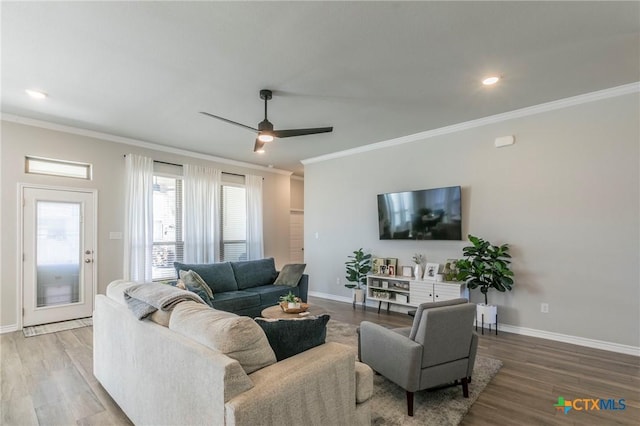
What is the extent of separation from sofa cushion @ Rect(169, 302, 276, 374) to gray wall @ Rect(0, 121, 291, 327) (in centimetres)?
432

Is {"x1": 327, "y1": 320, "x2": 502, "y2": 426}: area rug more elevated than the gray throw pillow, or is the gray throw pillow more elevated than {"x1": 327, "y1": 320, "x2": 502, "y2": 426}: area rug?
the gray throw pillow

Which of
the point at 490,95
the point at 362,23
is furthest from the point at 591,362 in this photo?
the point at 362,23

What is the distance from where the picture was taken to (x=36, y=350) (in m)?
3.63

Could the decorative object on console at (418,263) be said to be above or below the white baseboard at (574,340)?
above

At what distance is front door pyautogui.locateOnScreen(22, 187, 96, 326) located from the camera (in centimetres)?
451

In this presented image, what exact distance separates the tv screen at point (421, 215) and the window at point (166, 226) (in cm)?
386

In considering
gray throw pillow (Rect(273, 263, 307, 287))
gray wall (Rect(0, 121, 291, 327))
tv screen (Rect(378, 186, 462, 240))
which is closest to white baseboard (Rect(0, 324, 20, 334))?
gray wall (Rect(0, 121, 291, 327))

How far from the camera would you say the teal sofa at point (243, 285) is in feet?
14.6

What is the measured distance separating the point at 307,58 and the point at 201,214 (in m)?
4.34

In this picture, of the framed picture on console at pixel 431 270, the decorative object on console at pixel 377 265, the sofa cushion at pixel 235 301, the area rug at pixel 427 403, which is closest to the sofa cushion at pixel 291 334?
the area rug at pixel 427 403

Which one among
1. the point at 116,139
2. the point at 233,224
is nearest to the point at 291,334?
the point at 116,139

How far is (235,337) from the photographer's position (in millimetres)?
1536

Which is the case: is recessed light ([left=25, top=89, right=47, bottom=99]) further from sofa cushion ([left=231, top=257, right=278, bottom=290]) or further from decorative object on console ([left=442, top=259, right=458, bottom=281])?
decorative object on console ([left=442, top=259, right=458, bottom=281])

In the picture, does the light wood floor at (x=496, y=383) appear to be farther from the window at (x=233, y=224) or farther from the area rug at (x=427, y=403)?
the window at (x=233, y=224)
